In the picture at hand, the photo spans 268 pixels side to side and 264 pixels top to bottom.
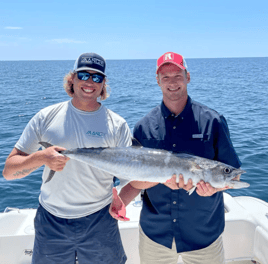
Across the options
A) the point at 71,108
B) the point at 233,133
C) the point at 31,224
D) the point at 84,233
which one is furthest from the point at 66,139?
the point at 233,133

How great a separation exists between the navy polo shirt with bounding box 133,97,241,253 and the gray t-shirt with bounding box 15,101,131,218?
502mm

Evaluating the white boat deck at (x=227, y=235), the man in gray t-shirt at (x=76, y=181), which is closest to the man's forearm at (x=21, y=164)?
the man in gray t-shirt at (x=76, y=181)

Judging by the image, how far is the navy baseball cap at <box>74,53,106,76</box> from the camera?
323 cm

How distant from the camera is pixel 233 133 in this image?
13.1 m

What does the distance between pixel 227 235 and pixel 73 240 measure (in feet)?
8.17

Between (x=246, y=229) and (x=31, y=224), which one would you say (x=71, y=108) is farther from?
(x=246, y=229)

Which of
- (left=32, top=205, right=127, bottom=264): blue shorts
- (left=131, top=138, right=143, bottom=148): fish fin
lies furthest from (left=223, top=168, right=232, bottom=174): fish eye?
Result: (left=32, top=205, right=127, bottom=264): blue shorts

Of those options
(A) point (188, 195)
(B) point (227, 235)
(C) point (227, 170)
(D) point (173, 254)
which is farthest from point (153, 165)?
(B) point (227, 235)

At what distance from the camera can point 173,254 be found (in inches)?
126

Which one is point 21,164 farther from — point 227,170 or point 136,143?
point 227,170

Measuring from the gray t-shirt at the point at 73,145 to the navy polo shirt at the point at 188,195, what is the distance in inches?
19.8

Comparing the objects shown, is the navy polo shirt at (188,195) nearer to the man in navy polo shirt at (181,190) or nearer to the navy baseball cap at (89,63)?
the man in navy polo shirt at (181,190)

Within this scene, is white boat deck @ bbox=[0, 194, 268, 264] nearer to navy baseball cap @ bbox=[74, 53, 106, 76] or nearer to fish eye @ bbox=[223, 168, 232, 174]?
fish eye @ bbox=[223, 168, 232, 174]

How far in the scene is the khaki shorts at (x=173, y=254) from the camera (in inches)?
122
